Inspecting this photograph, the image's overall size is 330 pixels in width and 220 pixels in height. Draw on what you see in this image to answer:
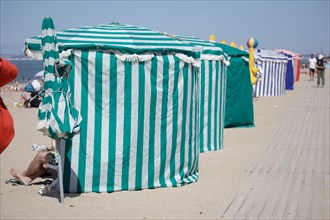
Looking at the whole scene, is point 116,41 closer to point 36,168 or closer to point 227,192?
point 36,168

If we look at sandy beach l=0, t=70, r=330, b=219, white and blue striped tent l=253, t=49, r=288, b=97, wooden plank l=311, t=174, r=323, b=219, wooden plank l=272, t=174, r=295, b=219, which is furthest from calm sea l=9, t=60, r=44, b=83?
wooden plank l=311, t=174, r=323, b=219

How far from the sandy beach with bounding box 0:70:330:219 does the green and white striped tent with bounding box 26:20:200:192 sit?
0.88ft

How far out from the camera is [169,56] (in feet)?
21.2

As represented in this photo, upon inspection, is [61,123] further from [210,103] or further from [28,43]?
[210,103]

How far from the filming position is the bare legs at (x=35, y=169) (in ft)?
21.0

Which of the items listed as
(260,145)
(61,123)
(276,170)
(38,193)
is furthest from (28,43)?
(260,145)

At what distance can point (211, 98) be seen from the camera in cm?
904

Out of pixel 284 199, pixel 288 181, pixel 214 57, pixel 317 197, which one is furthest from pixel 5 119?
pixel 214 57

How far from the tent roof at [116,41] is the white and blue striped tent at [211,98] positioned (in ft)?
6.62

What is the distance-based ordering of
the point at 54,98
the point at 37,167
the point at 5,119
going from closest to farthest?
the point at 5,119 → the point at 54,98 → the point at 37,167

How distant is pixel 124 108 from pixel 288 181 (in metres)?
2.70

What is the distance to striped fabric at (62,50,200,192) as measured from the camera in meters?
6.06

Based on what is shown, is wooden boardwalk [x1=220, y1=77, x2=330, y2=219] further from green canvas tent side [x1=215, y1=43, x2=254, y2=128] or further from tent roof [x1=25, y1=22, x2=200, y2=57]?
tent roof [x1=25, y1=22, x2=200, y2=57]

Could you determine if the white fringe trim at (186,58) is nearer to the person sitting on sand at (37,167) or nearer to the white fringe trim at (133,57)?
the white fringe trim at (133,57)
